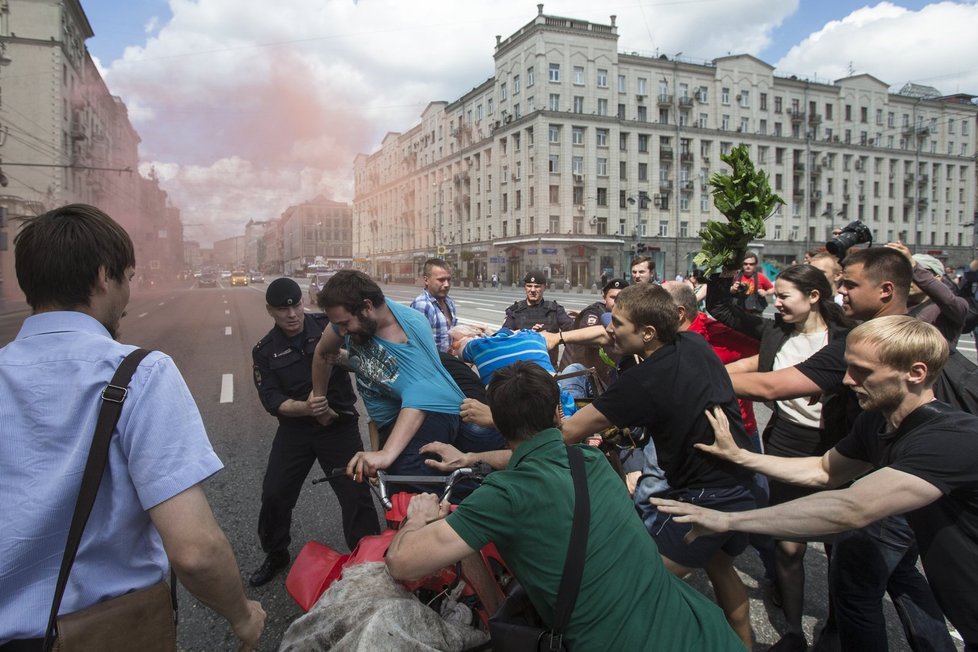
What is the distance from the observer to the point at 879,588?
2379 mm

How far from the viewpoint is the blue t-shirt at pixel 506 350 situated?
3109 millimetres

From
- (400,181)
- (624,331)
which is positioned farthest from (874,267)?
(400,181)

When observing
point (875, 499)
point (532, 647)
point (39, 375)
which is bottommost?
point (532, 647)

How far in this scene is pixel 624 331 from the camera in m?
2.55

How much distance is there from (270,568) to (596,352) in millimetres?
3245

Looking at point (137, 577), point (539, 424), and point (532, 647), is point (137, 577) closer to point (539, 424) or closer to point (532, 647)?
point (532, 647)

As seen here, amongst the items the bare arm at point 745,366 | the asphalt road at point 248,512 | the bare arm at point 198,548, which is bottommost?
the asphalt road at point 248,512

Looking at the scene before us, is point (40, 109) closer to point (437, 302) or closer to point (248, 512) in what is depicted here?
point (437, 302)

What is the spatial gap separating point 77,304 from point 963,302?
15.6 ft

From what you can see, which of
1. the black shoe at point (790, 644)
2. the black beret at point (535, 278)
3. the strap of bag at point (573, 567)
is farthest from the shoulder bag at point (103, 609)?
the black beret at point (535, 278)

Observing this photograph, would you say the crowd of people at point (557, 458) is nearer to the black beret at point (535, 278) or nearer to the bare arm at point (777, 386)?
the bare arm at point (777, 386)

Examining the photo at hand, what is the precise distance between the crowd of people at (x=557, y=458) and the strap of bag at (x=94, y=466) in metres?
0.03

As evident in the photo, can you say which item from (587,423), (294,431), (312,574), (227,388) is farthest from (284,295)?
(227,388)

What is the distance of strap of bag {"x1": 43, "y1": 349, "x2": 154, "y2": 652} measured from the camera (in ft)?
4.15
